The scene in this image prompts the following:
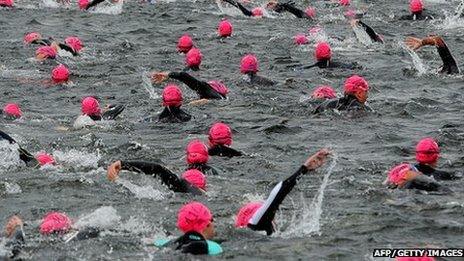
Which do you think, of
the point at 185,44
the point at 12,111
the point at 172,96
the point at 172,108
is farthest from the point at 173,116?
the point at 185,44

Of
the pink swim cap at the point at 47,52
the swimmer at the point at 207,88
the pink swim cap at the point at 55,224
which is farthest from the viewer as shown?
the pink swim cap at the point at 47,52

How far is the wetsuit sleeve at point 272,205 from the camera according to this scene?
34.2 feet

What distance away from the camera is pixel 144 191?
13789mm

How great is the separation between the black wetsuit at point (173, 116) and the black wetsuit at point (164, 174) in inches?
201

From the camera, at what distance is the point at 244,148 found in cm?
1672

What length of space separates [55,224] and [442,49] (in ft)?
36.6

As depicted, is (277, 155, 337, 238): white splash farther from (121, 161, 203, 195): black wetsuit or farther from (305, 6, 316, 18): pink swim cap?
(305, 6, 316, 18): pink swim cap

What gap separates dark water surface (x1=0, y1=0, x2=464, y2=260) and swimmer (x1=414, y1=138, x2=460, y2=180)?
0.21 meters

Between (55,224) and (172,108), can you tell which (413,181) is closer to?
(55,224)

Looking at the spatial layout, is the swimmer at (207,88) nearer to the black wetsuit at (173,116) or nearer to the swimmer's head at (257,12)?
the black wetsuit at (173,116)

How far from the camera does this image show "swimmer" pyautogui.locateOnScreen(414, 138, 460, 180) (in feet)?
44.0

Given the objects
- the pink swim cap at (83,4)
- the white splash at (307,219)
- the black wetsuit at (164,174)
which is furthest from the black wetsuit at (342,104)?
the pink swim cap at (83,4)

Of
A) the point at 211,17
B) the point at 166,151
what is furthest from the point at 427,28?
the point at 166,151

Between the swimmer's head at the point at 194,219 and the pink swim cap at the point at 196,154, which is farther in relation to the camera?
the pink swim cap at the point at 196,154
